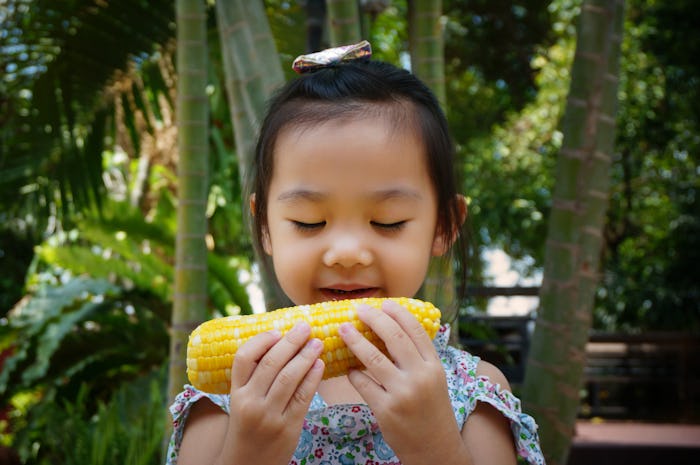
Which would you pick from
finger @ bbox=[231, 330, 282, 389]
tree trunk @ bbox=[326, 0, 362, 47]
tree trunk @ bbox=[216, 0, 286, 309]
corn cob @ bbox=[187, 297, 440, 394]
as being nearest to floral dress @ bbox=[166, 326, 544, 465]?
corn cob @ bbox=[187, 297, 440, 394]

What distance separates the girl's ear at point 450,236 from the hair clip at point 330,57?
16.7 inches

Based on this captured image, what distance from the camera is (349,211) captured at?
155 centimetres

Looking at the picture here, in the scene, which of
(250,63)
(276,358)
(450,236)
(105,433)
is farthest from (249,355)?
(105,433)

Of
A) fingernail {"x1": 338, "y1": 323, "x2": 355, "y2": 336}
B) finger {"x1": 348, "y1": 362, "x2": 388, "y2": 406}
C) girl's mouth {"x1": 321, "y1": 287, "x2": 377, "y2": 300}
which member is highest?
fingernail {"x1": 338, "y1": 323, "x2": 355, "y2": 336}

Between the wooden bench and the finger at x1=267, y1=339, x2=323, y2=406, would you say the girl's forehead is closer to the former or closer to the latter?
the finger at x1=267, y1=339, x2=323, y2=406

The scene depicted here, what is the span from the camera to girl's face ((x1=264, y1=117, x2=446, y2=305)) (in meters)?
1.55

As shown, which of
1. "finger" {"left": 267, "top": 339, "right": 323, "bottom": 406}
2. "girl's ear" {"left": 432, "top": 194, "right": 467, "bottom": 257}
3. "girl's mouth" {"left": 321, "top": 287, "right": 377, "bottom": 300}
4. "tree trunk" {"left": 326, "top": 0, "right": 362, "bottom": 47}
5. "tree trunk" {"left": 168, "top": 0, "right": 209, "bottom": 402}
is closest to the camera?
"finger" {"left": 267, "top": 339, "right": 323, "bottom": 406}

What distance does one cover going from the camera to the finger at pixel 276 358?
52.6 inches

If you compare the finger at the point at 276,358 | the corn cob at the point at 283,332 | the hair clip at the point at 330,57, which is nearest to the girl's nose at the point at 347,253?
the corn cob at the point at 283,332

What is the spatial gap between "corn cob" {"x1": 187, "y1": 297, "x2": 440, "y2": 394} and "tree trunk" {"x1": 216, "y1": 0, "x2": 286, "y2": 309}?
1100 mm

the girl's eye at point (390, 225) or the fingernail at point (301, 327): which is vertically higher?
the girl's eye at point (390, 225)

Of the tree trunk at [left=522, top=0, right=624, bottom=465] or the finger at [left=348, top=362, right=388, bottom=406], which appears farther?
the tree trunk at [left=522, top=0, right=624, bottom=465]

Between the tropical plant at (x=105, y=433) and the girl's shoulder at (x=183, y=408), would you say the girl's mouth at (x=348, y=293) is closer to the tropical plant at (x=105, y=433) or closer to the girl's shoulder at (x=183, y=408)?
the girl's shoulder at (x=183, y=408)

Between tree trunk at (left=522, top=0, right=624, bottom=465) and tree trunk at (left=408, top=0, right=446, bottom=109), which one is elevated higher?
tree trunk at (left=408, top=0, right=446, bottom=109)
